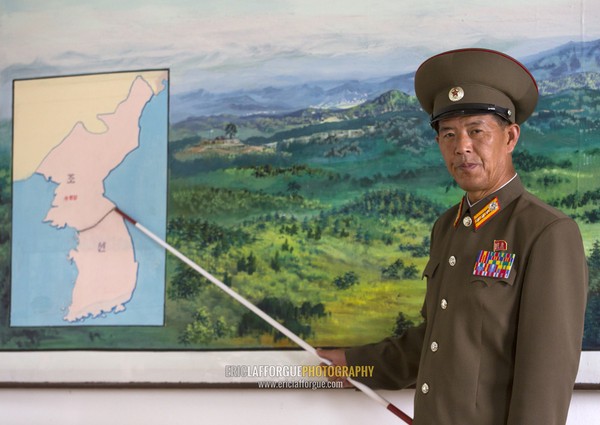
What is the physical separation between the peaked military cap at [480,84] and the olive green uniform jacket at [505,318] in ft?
0.63

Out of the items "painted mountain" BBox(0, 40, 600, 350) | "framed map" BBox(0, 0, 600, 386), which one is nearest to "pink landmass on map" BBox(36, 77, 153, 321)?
"framed map" BBox(0, 0, 600, 386)

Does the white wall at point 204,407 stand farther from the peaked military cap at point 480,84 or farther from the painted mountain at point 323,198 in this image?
the peaked military cap at point 480,84

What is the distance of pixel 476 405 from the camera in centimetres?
143

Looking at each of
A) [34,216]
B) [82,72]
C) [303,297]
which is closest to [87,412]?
[34,216]

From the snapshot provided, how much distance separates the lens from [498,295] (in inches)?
56.5

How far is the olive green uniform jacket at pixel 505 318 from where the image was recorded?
4.35ft

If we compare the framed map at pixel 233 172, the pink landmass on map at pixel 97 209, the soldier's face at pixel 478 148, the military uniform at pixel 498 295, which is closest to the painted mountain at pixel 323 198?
the framed map at pixel 233 172

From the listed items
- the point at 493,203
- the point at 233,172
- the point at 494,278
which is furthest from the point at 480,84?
the point at 233,172

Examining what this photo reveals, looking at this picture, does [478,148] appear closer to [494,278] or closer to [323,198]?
[494,278]

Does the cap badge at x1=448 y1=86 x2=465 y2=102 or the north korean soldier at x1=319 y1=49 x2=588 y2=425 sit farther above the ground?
the cap badge at x1=448 y1=86 x2=465 y2=102

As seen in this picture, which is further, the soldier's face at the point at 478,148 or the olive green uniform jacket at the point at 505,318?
the soldier's face at the point at 478,148

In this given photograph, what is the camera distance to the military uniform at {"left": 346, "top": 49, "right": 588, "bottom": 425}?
52.3 inches

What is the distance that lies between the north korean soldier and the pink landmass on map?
40.8 inches

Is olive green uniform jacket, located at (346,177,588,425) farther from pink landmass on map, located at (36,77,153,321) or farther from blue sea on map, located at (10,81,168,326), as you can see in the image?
pink landmass on map, located at (36,77,153,321)
